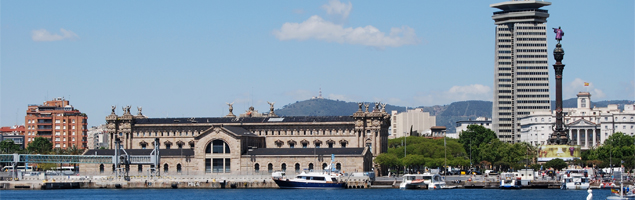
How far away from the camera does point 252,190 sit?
13375cm

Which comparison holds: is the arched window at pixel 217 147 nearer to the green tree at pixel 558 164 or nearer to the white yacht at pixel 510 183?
the white yacht at pixel 510 183

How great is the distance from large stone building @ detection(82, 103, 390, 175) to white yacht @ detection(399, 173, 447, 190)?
1470 centimetres

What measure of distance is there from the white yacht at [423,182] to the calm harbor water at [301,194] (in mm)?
2499

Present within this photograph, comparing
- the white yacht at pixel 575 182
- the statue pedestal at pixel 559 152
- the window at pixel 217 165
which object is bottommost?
the white yacht at pixel 575 182

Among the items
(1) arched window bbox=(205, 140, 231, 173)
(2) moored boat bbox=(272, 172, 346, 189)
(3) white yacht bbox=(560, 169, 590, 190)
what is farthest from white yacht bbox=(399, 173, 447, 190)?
(1) arched window bbox=(205, 140, 231, 173)

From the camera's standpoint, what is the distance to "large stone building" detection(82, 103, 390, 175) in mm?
150250

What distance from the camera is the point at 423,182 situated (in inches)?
5251

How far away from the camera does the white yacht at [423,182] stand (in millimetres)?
132625

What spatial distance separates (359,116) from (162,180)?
34.8m

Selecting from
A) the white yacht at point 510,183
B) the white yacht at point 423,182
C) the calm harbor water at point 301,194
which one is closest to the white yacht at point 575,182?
the calm harbor water at point 301,194

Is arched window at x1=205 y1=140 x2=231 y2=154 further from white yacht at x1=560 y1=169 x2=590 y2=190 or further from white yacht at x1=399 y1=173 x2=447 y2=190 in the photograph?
white yacht at x1=560 y1=169 x2=590 y2=190

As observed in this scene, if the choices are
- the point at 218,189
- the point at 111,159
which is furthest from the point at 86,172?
the point at 218,189

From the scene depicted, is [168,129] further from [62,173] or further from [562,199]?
[562,199]

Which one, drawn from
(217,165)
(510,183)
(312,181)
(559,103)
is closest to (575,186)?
(510,183)
